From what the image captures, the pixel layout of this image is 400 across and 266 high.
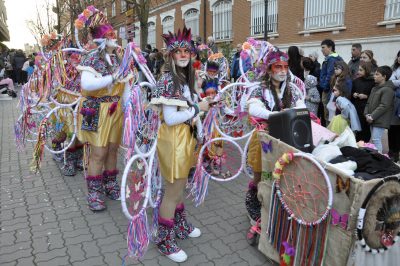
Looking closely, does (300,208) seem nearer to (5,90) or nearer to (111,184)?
(111,184)

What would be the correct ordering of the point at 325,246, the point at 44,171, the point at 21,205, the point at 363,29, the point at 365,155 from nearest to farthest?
the point at 325,246
the point at 365,155
the point at 21,205
the point at 44,171
the point at 363,29

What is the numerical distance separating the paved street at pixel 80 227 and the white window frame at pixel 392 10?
6.62m

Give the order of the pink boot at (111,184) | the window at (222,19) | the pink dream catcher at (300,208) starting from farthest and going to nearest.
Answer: the window at (222,19) → the pink boot at (111,184) → the pink dream catcher at (300,208)

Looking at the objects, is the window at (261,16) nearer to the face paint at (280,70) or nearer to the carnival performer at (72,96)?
the carnival performer at (72,96)

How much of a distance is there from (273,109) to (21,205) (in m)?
3.11

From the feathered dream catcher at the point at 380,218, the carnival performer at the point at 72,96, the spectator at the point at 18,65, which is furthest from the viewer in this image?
the spectator at the point at 18,65

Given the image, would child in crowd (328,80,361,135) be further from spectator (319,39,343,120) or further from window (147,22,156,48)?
window (147,22,156,48)

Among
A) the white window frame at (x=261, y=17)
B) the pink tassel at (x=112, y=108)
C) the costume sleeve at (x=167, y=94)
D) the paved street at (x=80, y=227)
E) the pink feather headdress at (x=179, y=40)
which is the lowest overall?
the paved street at (x=80, y=227)

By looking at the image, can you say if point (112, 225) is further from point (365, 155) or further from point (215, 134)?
point (365, 155)

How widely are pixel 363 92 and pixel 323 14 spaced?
6362 millimetres

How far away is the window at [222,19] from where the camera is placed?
Answer: 1631cm

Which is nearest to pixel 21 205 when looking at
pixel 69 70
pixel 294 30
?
pixel 69 70

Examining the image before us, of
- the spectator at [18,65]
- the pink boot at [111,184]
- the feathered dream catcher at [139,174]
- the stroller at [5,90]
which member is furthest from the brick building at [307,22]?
the spectator at [18,65]

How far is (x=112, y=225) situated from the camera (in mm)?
3719
